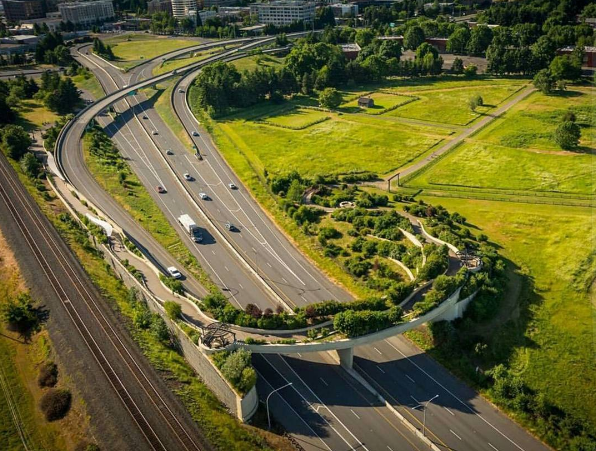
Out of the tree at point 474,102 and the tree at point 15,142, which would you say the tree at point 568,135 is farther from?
the tree at point 15,142

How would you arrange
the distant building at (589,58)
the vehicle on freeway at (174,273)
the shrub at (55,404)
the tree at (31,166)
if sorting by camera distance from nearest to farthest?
the shrub at (55,404)
the vehicle on freeway at (174,273)
the tree at (31,166)
the distant building at (589,58)

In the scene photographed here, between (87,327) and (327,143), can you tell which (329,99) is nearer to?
(327,143)

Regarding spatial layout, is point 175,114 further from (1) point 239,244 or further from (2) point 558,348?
(2) point 558,348

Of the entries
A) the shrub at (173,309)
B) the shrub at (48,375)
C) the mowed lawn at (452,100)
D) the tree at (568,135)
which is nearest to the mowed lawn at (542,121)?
the tree at (568,135)

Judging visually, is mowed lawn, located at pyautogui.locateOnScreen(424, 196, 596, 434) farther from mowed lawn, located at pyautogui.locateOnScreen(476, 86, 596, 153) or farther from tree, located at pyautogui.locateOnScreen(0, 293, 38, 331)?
tree, located at pyautogui.locateOnScreen(0, 293, 38, 331)

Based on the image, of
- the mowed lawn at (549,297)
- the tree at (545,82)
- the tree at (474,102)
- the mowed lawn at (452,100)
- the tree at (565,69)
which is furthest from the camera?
the tree at (565,69)

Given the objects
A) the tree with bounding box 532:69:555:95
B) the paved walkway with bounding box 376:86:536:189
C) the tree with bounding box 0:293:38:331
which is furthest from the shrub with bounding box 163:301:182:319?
the tree with bounding box 532:69:555:95
